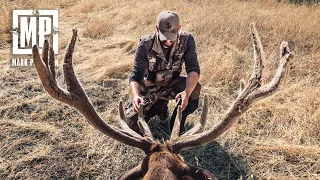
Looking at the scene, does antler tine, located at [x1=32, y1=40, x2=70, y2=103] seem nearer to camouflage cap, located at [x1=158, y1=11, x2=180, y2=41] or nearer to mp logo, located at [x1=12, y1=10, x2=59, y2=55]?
camouflage cap, located at [x1=158, y1=11, x2=180, y2=41]

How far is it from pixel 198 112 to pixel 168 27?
58.6 inches

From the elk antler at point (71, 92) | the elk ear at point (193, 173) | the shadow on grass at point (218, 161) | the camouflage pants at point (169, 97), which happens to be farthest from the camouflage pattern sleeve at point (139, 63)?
the elk ear at point (193, 173)

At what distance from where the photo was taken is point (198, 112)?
489cm

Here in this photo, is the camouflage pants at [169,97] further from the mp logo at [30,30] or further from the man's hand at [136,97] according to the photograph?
the mp logo at [30,30]

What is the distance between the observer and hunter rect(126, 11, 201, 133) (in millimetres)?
3830

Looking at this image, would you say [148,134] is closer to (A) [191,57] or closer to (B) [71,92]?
(B) [71,92]

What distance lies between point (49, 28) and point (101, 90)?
340 centimetres

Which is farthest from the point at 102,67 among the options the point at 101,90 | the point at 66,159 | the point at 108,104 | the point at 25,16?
the point at 25,16

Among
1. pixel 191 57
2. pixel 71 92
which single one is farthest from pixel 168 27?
pixel 71 92

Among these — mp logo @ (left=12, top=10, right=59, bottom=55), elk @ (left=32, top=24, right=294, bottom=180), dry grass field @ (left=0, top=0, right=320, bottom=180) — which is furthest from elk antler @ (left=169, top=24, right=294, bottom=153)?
mp logo @ (left=12, top=10, right=59, bottom=55)

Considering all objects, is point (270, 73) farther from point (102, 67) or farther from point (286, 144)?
point (102, 67)

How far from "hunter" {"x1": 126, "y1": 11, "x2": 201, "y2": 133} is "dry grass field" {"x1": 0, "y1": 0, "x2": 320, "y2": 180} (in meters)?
0.52

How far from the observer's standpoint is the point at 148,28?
8.23 m

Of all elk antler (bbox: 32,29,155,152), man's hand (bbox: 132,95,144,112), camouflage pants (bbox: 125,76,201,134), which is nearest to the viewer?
elk antler (bbox: 32,29,155,152)
